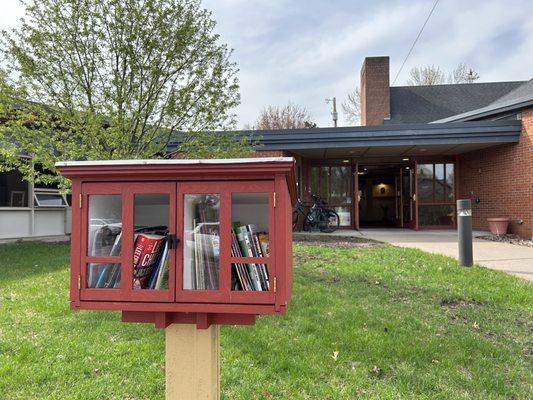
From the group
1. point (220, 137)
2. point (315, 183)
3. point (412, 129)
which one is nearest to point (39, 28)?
point (220, 137)

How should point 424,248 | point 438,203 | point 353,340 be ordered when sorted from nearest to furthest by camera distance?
point 353,340 → point 424,248 → point 438,203

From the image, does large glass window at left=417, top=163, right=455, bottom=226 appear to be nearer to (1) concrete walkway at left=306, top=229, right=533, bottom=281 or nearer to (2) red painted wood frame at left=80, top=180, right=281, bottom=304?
(1) concrete walkway at left=306, top=229, right=533, bottom=281

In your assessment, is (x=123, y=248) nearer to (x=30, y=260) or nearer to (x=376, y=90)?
(x=30, y=260)

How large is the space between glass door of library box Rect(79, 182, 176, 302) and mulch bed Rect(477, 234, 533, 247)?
32.3ft

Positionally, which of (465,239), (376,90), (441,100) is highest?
(376,90)

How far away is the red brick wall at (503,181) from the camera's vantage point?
10367 millimetres

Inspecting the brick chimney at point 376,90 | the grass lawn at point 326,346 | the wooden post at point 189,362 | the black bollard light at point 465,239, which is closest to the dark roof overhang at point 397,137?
the black bollard light at point 465,239

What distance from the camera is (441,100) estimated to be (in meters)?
18.3

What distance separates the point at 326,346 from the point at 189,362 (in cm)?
188

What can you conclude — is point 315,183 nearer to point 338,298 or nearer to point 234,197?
point 338,298

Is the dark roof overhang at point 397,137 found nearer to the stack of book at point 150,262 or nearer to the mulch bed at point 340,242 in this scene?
the mulch bed at point 340,242

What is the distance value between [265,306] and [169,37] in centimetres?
496

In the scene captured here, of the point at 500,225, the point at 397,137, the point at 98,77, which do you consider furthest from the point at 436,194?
the point at 98,77

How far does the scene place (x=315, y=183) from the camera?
1380cm
